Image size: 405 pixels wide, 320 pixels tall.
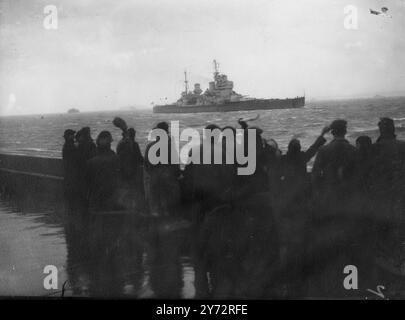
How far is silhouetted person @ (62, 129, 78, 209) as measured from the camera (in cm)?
540

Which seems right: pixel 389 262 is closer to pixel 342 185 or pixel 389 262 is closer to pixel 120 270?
pixel 342 185

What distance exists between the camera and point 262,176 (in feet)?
15.0

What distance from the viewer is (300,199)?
192 inches

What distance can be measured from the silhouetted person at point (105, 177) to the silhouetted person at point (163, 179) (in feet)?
1.40

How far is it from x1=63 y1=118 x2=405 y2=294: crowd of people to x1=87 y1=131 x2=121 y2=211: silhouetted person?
0.58 feet

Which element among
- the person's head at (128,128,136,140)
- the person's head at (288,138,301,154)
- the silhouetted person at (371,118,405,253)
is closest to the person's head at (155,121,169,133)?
the person's head at (128,128,136,140)

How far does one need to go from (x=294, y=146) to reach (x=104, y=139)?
6.89ft

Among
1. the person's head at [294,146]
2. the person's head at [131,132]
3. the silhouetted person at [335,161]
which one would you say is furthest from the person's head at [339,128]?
the person's head at [131,132]

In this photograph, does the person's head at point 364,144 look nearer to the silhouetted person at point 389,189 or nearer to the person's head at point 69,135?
the silhouetted person at point 389,189

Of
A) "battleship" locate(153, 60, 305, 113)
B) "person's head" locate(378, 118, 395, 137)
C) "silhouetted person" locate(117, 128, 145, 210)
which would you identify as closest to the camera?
"person's head" locate(378, 118, 395, 137)

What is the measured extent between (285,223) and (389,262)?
109 cm

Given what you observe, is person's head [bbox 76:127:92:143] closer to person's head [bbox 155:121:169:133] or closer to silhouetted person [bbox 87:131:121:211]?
silhouetted person [bbox 87:131:121:211]

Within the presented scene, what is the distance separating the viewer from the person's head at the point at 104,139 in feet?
16.7
